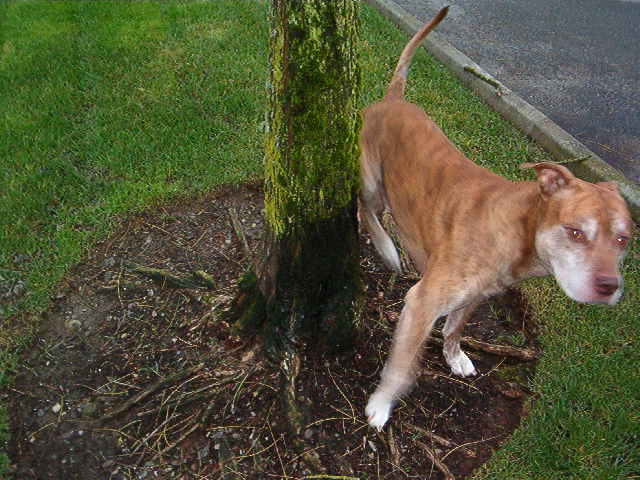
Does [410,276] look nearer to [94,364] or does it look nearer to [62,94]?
[94,364]

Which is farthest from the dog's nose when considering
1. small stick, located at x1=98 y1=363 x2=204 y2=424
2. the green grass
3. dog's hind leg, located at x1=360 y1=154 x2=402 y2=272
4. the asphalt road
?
the asphalt road

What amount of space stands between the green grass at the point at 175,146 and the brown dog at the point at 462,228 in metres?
0.69

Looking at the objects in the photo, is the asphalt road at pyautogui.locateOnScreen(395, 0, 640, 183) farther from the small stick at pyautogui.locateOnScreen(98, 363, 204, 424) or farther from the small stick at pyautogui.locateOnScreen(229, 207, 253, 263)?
the small stick at pyautogui.locateOnScreen(98, 363, 204, 424)

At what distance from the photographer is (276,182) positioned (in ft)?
8.39

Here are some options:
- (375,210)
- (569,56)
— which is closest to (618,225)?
(375,210)

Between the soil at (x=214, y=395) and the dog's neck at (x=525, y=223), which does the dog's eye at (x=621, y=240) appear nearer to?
the dog's neck at (x=525, y=223)

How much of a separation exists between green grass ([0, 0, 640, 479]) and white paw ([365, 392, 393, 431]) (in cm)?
52

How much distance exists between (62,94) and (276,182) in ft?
12.2

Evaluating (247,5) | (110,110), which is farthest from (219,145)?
(247,5)

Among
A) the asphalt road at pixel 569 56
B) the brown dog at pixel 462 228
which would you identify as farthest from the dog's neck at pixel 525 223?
the asphalt road at pixel 569 56

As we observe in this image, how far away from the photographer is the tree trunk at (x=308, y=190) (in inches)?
88.5

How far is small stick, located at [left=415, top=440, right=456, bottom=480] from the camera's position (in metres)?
2.58

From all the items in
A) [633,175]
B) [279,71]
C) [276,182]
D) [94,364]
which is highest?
[279,71]

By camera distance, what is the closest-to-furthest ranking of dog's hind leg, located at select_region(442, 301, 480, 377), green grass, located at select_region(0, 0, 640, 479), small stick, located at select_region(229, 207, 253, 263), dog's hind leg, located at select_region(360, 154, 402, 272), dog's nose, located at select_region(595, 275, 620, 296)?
dog's nose, located at select_region(595, 275, 620, 296) < green grass, located at select_region(0, 0, 640, 479) < dog's hind leg, located at select_region(442, 301, 480, 377) < dog's hind leg, located at select_region(360, 154, 402, 272) < small stick, located at select_region(229, 207, 253, 263)
